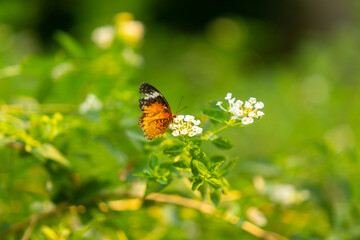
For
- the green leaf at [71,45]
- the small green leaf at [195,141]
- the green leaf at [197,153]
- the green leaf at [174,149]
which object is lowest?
the green leaf at [174,149]

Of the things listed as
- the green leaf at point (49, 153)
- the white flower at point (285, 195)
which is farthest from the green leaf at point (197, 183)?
the white flower at point (285, 195)

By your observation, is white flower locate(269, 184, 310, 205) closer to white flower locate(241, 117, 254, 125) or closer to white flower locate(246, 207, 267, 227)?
white flower locate(246, 207, 267, 227)

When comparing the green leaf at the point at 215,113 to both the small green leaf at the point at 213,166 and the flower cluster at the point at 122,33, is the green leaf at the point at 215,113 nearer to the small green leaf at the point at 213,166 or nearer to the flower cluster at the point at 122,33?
the small green leaf at the point at 213,166

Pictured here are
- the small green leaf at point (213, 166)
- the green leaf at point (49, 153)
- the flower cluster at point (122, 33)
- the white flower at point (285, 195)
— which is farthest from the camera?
the flower cluster at point (122, 33)

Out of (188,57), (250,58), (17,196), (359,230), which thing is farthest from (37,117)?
(250,58)

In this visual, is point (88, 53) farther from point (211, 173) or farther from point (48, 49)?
point (48, 49)

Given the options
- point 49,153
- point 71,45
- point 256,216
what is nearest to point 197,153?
point 49,153

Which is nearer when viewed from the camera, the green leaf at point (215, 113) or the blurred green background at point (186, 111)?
the green leaf at point (215, 113)

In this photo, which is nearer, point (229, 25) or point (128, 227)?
point (128, 227)
